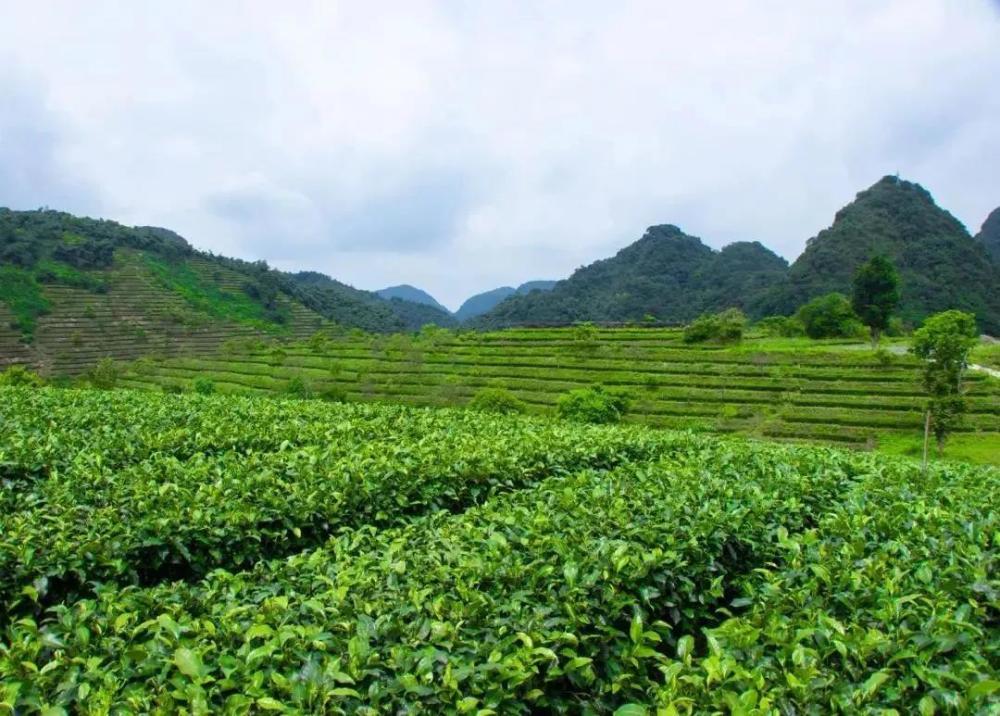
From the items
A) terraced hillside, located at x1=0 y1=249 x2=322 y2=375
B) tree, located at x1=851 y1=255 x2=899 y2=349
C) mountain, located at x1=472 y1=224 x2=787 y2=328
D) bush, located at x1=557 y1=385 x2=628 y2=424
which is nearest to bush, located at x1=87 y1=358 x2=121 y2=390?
terraced hillside, located at x1=0 y1=249 x2=322 y2=375

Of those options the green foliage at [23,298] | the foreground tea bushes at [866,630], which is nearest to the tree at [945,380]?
the foreground tea bushes at [866,630]

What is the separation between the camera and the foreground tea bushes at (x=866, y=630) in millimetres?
2268

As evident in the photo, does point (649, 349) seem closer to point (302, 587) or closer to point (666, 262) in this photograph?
point (302, 587)

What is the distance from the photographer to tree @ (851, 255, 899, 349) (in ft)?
147

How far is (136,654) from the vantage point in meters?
2.49

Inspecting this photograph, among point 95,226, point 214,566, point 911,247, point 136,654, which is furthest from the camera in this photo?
point 95,226

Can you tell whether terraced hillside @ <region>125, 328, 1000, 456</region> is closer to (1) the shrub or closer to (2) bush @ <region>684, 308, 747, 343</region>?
(1) the shrub

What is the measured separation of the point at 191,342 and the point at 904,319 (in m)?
59.8

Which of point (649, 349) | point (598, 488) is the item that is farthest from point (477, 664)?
point (649, 349)

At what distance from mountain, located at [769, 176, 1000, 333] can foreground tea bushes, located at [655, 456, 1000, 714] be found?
62.7 m

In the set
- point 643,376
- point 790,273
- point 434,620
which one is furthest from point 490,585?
point 790,273

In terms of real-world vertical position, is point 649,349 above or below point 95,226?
below

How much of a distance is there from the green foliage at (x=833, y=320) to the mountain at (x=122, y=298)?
46.7 meters

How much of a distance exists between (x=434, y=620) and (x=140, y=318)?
224ft
